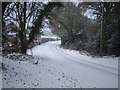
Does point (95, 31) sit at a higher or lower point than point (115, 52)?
higher

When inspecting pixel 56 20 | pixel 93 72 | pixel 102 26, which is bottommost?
pixel 93 72

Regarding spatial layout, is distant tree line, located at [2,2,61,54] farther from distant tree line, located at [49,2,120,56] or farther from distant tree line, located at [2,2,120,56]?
distant tree line, located at [49,2,120,56]

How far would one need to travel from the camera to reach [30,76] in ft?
27.5

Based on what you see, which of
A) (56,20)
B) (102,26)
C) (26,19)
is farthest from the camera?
(56,20)

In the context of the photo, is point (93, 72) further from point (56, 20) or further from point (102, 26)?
point (56, 20)

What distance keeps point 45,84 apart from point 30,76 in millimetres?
1193

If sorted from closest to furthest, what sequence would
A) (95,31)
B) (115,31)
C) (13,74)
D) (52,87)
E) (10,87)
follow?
(10,87) → (52,87) → (13,74) → (115,31) → (95,31)

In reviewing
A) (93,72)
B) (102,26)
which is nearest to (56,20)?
(102,26)

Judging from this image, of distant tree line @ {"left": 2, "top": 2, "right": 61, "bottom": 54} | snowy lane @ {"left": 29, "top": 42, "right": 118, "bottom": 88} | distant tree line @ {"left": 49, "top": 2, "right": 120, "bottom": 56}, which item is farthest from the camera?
distant tree line @ {"left": 49, "top": 2, "right": 120, "bottom": 56}

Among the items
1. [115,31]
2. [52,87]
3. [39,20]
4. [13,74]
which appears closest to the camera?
[52,87]

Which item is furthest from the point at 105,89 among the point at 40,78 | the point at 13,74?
the point at 13,74

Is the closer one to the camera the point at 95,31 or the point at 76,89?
the point at 76,89

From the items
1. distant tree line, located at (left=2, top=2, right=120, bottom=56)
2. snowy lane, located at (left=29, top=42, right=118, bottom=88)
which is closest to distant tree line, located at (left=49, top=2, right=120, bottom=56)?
distant tree line, located at (left=2, top=2, right=120, bottom=56)

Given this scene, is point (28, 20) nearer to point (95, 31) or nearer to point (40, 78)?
point (95, 31)
